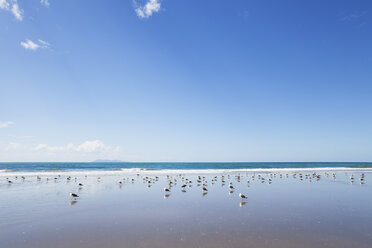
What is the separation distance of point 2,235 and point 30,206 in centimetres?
533

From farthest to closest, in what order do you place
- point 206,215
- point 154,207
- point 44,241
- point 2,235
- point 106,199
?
point 106,199 < point 154,207 < point 206,215 < point 2,235 < point 44,241

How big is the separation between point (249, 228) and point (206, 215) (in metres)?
2.68

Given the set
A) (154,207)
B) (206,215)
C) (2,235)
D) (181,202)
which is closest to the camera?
(2,235)

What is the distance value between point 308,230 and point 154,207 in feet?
27.1

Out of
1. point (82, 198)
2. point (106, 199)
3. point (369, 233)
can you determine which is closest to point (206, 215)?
point (369, 233)

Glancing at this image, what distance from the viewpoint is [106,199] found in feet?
53.6

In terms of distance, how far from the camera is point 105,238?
853 centimetres

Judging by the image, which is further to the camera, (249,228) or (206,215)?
(206,215)

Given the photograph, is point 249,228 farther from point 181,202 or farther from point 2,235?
point 2,235

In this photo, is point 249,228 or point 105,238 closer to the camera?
point 105,238

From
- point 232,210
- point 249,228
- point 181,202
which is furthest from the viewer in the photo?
point 181,202

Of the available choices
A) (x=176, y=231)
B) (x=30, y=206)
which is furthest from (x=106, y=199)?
(x=176, y=231)

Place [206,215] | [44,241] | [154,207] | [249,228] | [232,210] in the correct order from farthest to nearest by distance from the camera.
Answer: [154,207] < [232,210] < [206,215] < [249,228] < [44,241]

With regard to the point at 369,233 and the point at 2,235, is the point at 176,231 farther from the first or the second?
the point at 369,233
